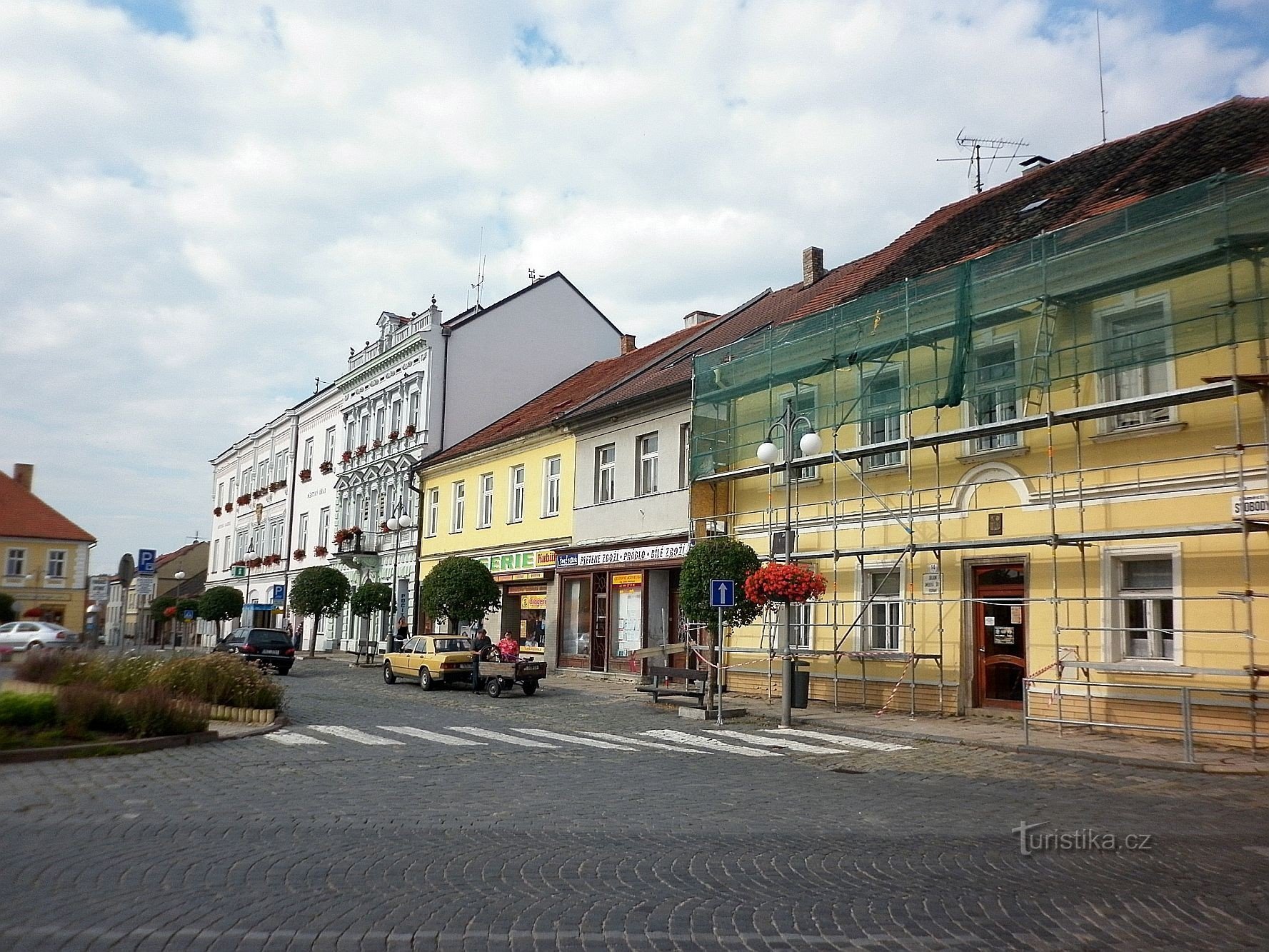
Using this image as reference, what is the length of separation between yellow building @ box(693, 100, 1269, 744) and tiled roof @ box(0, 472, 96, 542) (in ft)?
184

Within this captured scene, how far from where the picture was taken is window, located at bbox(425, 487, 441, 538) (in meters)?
39.6

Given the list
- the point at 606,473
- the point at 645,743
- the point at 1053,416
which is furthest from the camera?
the point at 606,473

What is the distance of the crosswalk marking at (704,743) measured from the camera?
47.0ft

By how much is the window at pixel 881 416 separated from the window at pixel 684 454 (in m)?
5.66

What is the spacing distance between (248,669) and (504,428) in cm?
2076

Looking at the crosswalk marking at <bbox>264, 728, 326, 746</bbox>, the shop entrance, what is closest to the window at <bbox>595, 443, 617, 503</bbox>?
the shop entrance

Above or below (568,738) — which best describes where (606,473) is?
above

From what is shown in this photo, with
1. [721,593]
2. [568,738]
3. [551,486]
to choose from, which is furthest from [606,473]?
[568,738]

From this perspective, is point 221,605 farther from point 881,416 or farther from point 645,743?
point 645,743

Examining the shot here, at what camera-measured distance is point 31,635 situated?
42656 mm

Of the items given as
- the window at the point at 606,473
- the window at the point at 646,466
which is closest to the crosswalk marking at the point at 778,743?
the window at the point at 646,466

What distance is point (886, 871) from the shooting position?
290 inches

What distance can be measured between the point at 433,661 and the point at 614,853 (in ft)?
60.6

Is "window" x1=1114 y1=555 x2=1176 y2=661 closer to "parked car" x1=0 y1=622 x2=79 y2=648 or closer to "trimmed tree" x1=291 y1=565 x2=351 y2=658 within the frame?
"trimmed tree" x1=291 y1=565 x2=351 y2=658
